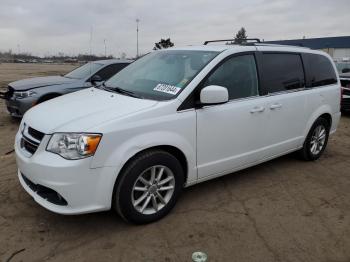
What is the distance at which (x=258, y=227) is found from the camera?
140 inches

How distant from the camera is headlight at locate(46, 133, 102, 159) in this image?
A: 3014 mm

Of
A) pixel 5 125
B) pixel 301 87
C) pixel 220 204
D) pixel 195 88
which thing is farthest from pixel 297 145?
pixel 5 125

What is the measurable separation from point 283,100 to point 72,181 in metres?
2.93

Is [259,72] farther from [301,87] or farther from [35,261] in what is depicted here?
[35,261]

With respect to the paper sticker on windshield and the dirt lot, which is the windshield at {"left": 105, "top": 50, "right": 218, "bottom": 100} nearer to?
the paper sticker on windshield

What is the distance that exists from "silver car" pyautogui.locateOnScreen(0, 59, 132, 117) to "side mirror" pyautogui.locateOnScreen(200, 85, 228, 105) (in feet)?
13.6

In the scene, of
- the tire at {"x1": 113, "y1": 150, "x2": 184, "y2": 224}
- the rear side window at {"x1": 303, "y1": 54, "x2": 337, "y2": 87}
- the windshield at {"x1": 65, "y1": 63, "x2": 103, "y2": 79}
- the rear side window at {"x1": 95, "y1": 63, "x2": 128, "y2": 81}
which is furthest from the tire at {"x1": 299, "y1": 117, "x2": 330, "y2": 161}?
the windshield at {"x1": 65, "y1": 63, "x2": 103, "y2": 79}

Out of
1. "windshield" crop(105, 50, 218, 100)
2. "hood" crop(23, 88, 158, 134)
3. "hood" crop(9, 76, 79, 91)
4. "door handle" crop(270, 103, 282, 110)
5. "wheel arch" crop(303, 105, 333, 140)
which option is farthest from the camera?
"hood" crop(9, 76, 79, 91)

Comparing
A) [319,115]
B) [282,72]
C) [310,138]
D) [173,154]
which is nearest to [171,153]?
[173,154]

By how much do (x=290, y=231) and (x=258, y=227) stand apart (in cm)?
31

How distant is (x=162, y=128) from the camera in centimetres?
340

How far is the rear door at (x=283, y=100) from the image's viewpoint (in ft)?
14.8

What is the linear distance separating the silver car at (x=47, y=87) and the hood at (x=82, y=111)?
3.55m

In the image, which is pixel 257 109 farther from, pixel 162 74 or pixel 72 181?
pixel 72 181
